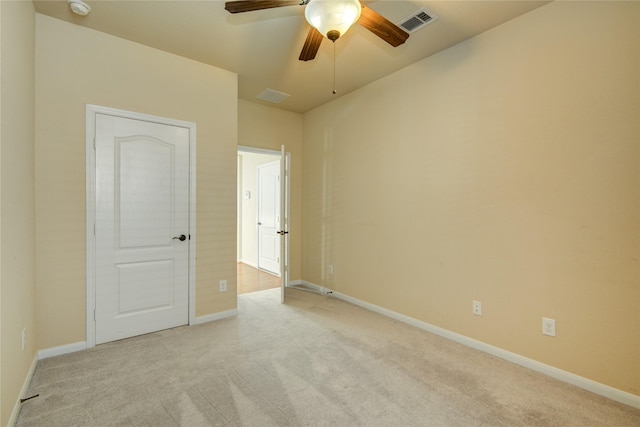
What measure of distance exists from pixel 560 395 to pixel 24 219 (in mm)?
3858

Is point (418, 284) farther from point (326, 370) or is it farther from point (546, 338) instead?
point (326, 370)

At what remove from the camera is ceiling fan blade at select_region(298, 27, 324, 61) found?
1.95m

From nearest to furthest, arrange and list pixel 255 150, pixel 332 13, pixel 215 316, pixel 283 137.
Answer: pixel 332 13
pixel 215 316
pixel 255 150
pixel 283 137

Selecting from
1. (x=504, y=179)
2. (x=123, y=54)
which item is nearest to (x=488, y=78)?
(x=504, y=179)

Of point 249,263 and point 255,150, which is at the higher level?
point 255,150

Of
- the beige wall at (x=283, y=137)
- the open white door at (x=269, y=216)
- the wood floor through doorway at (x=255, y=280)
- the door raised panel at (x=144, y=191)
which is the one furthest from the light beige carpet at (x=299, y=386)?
the open white door at (x=269, y=216)

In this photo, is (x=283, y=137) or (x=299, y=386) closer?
(x=299, y=386)

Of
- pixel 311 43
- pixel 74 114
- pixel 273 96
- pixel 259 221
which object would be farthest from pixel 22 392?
pixel 259 221

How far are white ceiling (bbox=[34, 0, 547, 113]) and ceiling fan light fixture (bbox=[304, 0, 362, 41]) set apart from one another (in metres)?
0.74

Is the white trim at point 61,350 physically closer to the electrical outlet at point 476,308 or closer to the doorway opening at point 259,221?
the doorway opening at point 259,221

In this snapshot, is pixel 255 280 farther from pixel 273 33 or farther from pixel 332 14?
pixel 332 14

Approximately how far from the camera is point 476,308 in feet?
8.80

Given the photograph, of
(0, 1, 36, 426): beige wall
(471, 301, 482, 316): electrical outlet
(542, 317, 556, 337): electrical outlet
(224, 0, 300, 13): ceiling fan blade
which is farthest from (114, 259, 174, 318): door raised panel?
(542, 317, 556, 337): electrical outlet

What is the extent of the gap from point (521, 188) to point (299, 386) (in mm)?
2291
